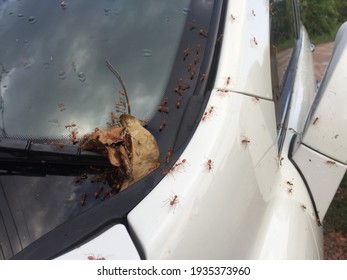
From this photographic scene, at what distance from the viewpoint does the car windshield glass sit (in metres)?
1.99

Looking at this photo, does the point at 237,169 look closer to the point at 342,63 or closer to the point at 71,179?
the point at 71,179

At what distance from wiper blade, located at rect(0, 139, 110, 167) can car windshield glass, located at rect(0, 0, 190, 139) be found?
0.12 m

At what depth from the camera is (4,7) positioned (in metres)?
2.36

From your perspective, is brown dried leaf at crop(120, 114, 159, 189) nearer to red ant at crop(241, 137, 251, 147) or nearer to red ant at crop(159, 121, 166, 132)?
red ant at crop(159, 121, 166, 132)

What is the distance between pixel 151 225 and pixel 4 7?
5.01 ft

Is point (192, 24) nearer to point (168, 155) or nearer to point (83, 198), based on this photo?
point (168, 155)

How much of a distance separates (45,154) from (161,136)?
0.49 metres

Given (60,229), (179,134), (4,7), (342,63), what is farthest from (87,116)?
(342,63)

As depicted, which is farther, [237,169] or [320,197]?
[320,197]

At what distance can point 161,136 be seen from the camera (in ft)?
6.26

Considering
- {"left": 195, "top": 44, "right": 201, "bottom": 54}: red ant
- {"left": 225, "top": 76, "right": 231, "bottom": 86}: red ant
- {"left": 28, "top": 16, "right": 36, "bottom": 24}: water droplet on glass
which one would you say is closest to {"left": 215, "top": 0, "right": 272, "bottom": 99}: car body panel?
{"left": 225, "top": 76, "right": 231, "bottom": 86}: red ant

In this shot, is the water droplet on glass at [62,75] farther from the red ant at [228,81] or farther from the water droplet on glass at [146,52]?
the red ant at [228,81]
